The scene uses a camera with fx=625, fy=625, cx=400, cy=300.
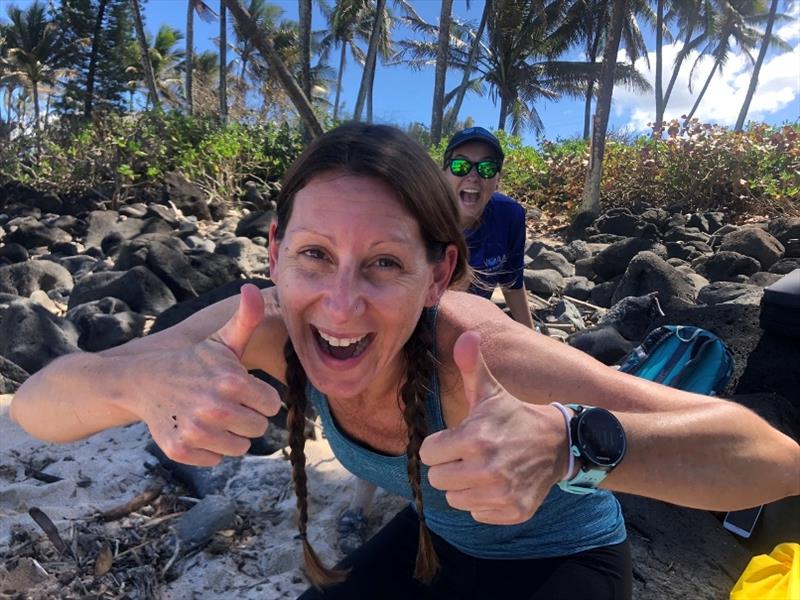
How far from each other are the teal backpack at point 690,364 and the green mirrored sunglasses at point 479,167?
1508 millimetres

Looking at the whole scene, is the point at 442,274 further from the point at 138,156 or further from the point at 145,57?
the point at 145,57

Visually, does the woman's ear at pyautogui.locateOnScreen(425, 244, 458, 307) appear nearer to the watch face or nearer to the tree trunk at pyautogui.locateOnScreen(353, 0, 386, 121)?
the watch face

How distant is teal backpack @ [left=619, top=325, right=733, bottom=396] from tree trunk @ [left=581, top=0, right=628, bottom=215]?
8.63m

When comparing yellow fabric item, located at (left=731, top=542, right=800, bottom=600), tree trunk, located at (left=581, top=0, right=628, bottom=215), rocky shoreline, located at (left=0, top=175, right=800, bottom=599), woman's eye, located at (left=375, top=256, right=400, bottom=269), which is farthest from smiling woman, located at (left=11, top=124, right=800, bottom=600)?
tree trunk, located at (left=581, top=0, right=628, bottom=215)

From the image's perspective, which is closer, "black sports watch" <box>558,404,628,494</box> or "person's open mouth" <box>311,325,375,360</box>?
"black sports watch" <box>558,404,628,494</box>

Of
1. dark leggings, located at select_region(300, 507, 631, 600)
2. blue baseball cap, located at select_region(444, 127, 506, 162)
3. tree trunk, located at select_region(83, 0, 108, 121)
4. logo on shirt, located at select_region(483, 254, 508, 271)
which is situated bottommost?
dark leggings, located at select_region(300, 507, 631, 600)

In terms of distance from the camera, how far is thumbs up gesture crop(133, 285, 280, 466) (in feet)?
3.92

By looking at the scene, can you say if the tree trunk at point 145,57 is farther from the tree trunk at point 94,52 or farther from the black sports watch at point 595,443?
the black sports watch at point 595,443

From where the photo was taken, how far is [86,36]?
23078 mm

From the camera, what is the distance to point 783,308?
3.23 m

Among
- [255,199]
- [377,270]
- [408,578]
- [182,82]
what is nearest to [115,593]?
[408,578]

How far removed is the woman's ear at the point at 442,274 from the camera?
1619mm

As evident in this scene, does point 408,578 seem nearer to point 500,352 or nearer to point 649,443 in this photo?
point 500,352

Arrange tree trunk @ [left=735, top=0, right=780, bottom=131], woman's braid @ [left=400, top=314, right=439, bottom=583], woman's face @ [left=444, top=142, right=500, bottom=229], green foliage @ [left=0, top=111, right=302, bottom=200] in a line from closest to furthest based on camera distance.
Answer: woman's braid @ [left=400, top=314, right=439, bottom=583] < woman's face @ [left=444, top=142, right=500, bottom=229] < green foliage @ [left=0, top=111, right=302, bottom=200] < tree trunk @ [left=735, top=0, right=780, bottom=131]
